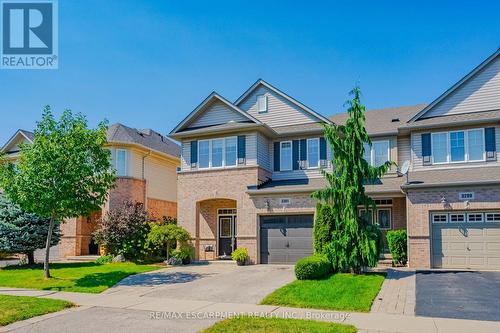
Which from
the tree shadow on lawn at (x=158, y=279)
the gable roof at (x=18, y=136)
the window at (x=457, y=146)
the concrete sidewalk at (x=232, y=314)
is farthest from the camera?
the gable roof at (x=18, y=136)

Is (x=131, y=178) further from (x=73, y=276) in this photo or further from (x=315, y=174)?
(x=315, y=174)

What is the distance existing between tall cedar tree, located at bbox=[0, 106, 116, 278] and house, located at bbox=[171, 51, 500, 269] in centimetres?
673

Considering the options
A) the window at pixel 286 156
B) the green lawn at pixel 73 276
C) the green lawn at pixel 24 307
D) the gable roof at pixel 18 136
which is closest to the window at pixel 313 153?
the window at pixel 286 156

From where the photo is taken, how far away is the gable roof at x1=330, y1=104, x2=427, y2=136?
2217cm

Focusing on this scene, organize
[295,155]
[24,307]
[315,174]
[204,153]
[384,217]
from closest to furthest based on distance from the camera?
1. [24,307]
2. [384,217]
3. [315,174]
4. [295,155]
5. [204,153]

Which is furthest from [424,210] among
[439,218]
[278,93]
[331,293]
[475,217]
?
[278,93]

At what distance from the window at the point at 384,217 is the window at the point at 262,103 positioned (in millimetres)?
8196

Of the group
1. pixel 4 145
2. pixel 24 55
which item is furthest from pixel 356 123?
pixel 4 145

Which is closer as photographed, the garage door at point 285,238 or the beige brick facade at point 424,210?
the beige brick facade at point 424,210

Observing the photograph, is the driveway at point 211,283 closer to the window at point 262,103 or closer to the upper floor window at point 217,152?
the upper floor window at point 217,152

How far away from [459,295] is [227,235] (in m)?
13.5

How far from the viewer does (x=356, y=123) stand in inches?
653

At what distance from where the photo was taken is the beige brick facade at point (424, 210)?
1820cm

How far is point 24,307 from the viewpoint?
11.7 m
